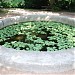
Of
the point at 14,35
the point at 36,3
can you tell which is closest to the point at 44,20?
the point at 14,35

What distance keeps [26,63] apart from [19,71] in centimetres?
25

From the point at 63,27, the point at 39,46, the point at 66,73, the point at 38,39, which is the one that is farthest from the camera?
the point at 63,27

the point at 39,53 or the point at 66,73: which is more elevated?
the point at 39,53

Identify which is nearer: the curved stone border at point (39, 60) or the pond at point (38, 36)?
the curved stone border at point (39, 60)

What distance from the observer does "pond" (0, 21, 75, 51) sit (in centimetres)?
584

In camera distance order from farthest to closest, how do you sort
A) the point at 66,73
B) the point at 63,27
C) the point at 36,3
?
the point at 36,3 < the point at 63,27 < the point at 66,73

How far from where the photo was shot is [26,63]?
4445 millimetres

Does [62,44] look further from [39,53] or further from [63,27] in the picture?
[63,27]

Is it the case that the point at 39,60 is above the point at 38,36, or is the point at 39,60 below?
above

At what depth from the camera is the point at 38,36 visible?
22.8 ft

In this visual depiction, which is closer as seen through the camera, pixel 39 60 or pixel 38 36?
pixel 39 60

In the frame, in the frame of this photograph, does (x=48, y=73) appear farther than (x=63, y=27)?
No

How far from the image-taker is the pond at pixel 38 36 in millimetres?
5844

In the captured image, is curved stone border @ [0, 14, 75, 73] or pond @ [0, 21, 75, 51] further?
pond @ [0, 21, 75, 51]
